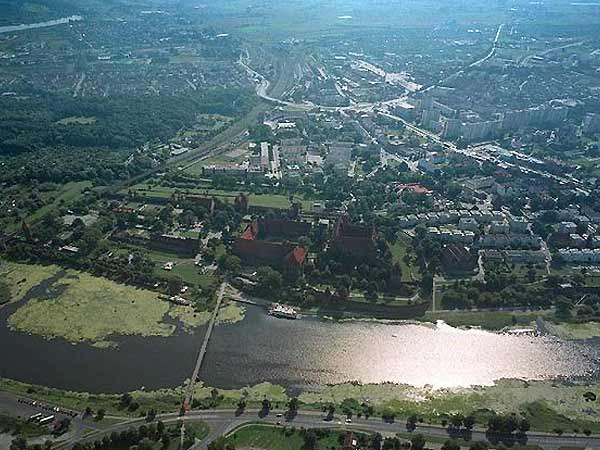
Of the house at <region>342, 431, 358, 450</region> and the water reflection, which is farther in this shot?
the water reflection

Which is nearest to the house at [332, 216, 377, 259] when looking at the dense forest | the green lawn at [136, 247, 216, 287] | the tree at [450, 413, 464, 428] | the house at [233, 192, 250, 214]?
the green lawn at [136, 247, 216, 287]

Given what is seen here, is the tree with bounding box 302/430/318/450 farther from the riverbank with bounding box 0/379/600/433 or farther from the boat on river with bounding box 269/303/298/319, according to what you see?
the boat on river with bounding box 269/303/298/319

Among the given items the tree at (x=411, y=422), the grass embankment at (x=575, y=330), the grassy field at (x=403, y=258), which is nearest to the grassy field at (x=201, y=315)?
the grassy field at (x=403, y=258)

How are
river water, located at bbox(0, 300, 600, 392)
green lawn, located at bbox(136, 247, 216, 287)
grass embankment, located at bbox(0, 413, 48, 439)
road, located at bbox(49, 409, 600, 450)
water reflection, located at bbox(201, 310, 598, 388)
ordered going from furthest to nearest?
green lawn, located at bbox(136, 247, 216, 287), water reflection, located at bbox(201, 310, 598, 388), river water, located at bbox(0, 300, 600, 392), road, located at bbox(49, 409, 600, 450), grass embankment, located at bbox(0, 413, 48, 439)

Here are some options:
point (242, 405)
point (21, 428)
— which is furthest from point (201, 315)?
point (21, 428)

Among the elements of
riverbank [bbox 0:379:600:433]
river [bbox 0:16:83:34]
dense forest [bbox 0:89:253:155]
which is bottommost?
riverbank [bbox 0:379:600:433]

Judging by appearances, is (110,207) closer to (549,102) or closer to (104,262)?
(104,262)

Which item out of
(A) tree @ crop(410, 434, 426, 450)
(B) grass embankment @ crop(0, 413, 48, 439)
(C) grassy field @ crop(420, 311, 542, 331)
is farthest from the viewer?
(C) grassy field @ crop(420, 311, 542, 331)
